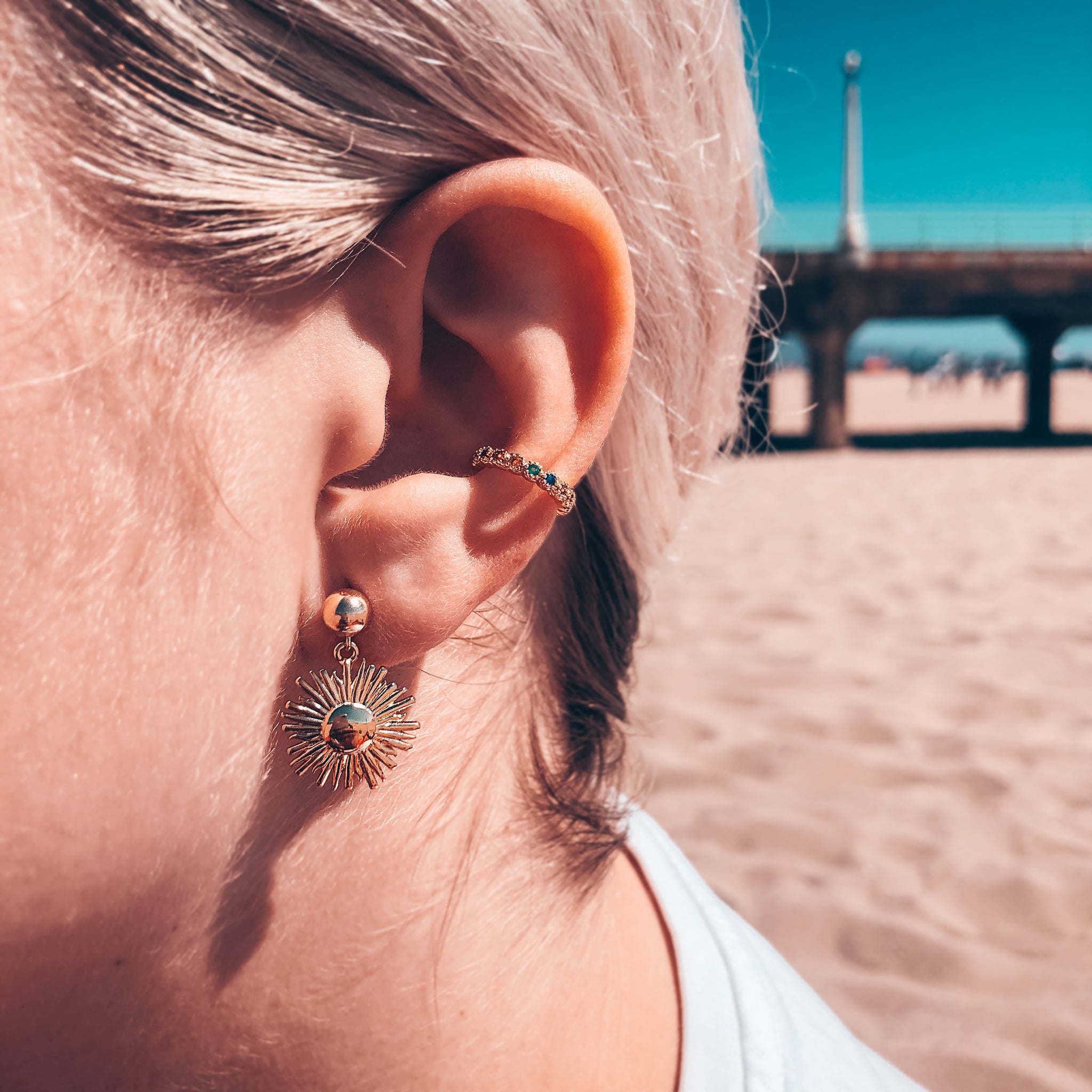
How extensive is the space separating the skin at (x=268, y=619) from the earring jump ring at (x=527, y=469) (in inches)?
0.6

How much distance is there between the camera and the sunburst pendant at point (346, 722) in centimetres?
64

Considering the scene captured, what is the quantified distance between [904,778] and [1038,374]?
1462 centimetres

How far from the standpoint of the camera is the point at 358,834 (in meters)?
0.74

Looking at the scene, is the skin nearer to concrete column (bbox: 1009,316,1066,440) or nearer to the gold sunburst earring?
the gold sunburst earring

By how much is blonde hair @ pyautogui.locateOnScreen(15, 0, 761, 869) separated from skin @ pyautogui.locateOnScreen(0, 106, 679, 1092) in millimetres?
31

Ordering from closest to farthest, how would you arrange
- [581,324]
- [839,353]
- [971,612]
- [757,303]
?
[581,324] → [757,303] → [971,612] → [839,353]

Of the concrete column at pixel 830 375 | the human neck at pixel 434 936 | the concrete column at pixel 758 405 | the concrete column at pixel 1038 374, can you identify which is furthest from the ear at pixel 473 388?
the concrete column at pixel 1038 374

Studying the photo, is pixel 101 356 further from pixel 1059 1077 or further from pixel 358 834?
pixel 1059 1077

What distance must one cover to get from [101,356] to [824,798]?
2697 millimetres

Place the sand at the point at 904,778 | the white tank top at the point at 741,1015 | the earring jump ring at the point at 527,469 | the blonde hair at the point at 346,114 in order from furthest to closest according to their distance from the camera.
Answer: the sand at the point at 904,778
the white tank top at the point at 741,1015
the earring jump ring at the point at 527,469
the blonde hair at the point at 346,114

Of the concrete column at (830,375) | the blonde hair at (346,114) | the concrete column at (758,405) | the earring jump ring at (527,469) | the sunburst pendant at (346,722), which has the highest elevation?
the concrete column at (830,375)

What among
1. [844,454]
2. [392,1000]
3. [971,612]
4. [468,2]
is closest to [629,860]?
[392,1000]

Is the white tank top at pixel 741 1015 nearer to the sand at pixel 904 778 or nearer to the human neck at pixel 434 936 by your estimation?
the human neck at pixel 434 936

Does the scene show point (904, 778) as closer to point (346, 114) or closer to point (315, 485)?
point (315, 485)
